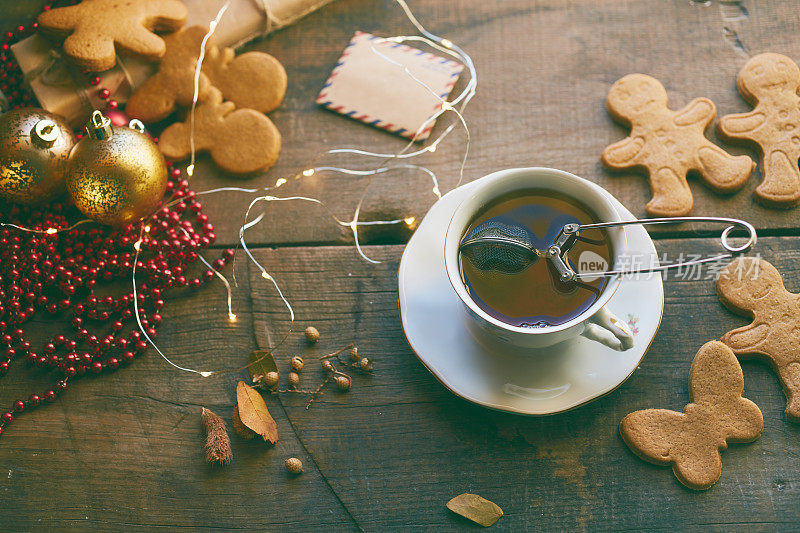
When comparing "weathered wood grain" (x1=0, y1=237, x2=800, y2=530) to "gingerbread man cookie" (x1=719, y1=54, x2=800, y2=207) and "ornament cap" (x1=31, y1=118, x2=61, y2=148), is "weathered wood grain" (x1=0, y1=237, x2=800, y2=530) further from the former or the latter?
"ornament cap" (x1=31, y1=118, x2=61, y2=148)

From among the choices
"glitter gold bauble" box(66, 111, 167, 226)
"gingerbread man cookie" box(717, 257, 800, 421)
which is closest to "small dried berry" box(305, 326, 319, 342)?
"glitter gold bauble" box(66, 111, 167, 226)

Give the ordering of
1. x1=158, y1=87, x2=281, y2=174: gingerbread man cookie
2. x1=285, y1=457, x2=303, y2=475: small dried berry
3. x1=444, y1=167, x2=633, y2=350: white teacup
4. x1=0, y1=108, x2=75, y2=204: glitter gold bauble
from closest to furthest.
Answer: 1. x1=444, y1=167, x2=633, y2=350: white teacup
2. x1=285, y1=457, x2=303, y2=475: small dried berry
3. x1=0, y1=108, x2=75, y2=204: glitter gold bauble
4. x1=158, y1=87, x2=281, y2=174: gingerbread man cookie

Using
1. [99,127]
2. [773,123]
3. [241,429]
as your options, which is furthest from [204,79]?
[773,123]

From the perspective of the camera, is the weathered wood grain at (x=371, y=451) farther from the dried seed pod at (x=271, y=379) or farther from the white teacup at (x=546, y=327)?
the white teacup at (x=546, y=327)

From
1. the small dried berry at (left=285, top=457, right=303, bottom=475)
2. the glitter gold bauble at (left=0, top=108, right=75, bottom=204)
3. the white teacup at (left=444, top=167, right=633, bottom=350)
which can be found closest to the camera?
the white teacup at (left=444, top=167, right=633, bottom=350)

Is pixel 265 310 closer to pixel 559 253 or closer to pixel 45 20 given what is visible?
pixel 559 253
